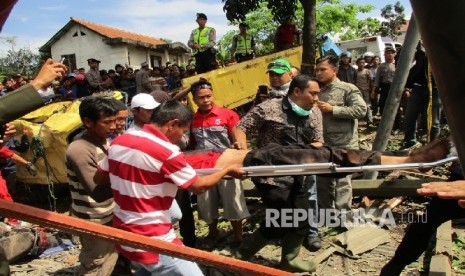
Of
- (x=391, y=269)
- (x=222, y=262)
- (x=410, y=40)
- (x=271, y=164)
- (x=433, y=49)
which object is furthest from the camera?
(x=410, y=40)

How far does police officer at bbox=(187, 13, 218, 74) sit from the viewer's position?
952 centimetres

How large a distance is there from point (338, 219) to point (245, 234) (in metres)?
1.11

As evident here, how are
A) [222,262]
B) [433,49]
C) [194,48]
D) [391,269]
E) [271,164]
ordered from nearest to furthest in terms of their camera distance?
[433,49] < [222,262] < [271,164] < [391,269] < [194,48]

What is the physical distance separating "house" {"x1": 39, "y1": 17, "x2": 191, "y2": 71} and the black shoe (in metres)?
27.3

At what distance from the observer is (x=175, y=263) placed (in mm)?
2568

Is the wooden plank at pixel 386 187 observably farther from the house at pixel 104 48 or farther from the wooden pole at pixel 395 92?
the house at pixel 104 48

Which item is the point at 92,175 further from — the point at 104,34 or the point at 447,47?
the point at 104,34

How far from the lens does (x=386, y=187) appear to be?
529 cm

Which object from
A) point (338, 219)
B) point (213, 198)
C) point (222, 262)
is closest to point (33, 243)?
point (213, 198)

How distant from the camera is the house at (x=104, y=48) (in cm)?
3088

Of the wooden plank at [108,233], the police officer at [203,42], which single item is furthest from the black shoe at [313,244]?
the police officer at [203,42]

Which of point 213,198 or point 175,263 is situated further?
point 213,198

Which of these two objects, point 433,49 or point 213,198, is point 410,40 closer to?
point 213,198

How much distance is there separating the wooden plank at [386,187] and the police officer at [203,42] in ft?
16.8
